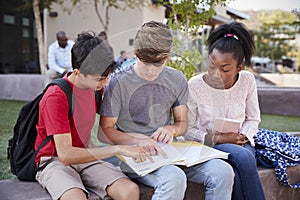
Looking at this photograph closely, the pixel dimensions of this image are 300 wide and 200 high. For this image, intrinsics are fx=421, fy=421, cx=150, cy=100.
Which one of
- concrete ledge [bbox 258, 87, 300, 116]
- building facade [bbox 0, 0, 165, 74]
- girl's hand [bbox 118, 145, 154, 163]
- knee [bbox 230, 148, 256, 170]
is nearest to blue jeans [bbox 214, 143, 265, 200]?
knee [bbox 230, 148, 256, 170]

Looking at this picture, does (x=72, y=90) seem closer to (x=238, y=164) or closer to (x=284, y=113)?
(x=238, y=164)

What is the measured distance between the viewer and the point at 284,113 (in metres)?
7.58

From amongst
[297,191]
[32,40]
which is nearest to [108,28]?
[32,40]

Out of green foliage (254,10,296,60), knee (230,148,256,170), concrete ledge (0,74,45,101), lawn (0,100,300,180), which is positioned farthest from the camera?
green foliage (254,10,296,60)

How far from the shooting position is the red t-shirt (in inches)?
67.1

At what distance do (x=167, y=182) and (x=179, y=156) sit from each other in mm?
190

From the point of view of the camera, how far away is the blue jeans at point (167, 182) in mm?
1732

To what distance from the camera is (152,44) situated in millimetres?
1812

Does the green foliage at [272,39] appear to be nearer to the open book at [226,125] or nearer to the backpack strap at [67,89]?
the open book at [226,125]

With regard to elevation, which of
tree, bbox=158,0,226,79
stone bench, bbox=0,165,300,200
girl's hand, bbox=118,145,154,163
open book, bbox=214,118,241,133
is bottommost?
stone bench, bbox=0,165,300,200

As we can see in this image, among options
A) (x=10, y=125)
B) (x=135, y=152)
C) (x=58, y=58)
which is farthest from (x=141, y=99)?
(x=58, y=58)

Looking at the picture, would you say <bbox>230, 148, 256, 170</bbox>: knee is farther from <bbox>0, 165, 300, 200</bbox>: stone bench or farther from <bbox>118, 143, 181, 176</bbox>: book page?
<bbox>118, 143, 181, 176</bbox>: book page

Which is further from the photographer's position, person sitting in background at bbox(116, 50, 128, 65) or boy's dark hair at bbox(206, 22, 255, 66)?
boy's dark hair at bbox(206, 22, 255, 66)

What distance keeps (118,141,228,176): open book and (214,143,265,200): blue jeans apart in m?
0.08
